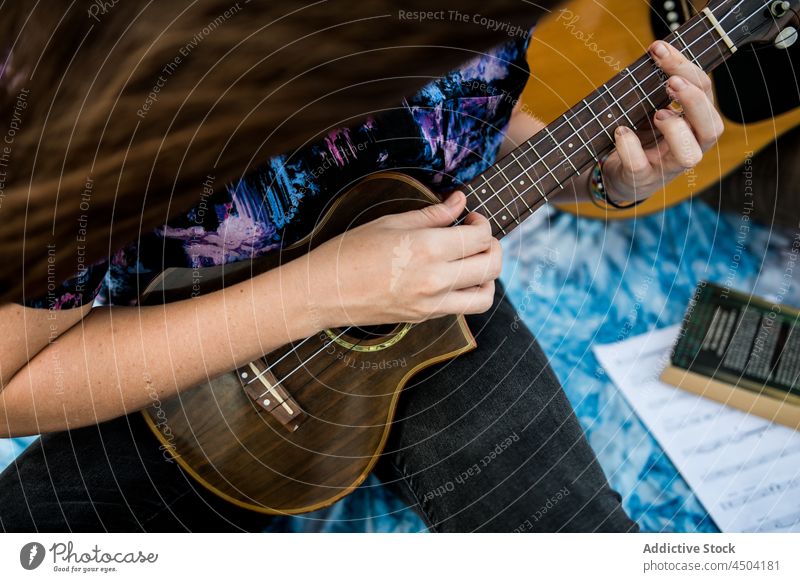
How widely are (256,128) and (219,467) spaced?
0.83ft

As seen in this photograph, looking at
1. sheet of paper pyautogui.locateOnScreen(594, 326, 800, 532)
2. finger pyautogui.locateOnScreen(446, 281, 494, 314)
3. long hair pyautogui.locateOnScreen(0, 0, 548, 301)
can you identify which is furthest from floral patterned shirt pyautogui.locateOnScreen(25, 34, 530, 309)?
sheet of paper pyautogui.locateOnScreen(594, 326, 800, 532)

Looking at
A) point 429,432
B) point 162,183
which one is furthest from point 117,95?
point 429,432

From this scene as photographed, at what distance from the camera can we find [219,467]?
17.7 inches

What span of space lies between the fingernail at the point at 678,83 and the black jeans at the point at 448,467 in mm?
229

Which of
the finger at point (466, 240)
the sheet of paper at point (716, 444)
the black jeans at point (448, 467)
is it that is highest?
the finger at point (466, 240)

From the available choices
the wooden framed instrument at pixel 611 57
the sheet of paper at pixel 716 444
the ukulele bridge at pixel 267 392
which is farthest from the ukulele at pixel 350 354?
the sheet of paper at pixel 716 444

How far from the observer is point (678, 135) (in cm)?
43

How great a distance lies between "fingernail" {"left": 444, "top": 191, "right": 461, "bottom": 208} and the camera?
16.0 inches

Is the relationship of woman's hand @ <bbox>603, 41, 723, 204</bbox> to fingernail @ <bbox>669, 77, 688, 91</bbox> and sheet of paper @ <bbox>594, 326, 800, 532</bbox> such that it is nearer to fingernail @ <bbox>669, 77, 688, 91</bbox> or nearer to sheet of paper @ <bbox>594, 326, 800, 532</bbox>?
fingernail @ <bbox>669, 77, 688, 91</bbox>

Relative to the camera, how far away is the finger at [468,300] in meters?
0.40

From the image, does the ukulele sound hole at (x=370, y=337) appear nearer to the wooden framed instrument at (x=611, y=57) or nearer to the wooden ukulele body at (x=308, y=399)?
the wooden ukulele body at (x=308, y=399)

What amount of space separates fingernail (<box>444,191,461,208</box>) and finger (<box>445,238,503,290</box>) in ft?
0.12

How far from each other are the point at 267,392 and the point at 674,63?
372 mm
